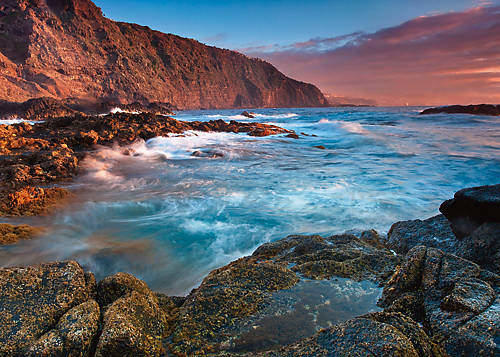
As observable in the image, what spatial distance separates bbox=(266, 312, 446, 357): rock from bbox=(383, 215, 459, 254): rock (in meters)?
1.91

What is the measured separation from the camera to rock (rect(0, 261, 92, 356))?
1272 millimetres

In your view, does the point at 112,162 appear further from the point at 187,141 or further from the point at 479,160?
the point at 479,160

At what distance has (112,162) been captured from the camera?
28.2 feet

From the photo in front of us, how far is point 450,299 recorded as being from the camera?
1.43m

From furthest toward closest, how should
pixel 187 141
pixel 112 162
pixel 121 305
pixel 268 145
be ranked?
pixel 268 145, pixel 187 141, pixel 112 162, pixel 121 305

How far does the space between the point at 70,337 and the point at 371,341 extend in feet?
4.48

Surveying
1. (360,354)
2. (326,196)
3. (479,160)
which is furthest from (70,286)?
(479,160)

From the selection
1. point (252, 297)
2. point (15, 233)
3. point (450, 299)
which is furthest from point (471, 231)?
point (15, 233)

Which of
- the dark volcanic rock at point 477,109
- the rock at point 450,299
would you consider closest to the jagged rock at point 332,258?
the rock at point 450,299

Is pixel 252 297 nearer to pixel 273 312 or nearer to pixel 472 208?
pixel 273 312

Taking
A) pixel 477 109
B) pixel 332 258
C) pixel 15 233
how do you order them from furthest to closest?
pixel 477 109 < pixel 15 233 < pixel 332 258

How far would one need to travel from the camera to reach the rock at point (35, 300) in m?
1.27

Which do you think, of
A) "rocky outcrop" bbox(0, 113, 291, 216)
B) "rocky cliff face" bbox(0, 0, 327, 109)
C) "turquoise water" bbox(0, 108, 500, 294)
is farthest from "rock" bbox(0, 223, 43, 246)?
"rocky cliff face" bbox(0, 0, 327, 109)

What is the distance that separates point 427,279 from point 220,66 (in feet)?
388
